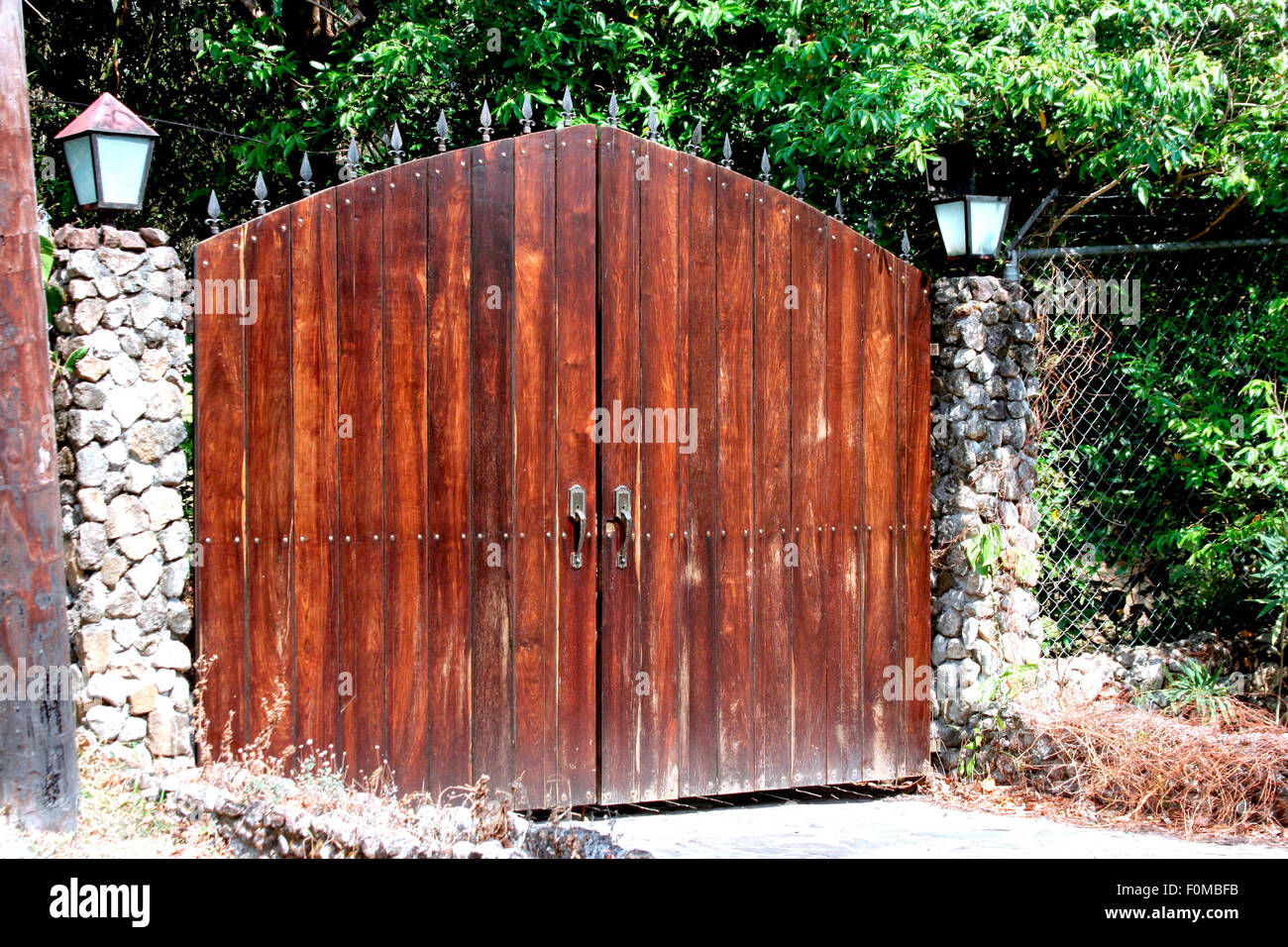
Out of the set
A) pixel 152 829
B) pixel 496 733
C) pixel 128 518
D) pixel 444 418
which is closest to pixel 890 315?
pixel 444 418

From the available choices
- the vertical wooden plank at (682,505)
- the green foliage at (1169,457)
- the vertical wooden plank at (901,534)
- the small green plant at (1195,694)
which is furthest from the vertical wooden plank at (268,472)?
the small green plant at (1195,694)

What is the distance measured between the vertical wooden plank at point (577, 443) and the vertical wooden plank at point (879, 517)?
1294 millimetres

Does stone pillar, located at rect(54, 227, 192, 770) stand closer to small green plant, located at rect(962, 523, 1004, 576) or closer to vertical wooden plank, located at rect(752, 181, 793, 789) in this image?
vertical wooden plank, located at rect(752, 181, 793, 789)

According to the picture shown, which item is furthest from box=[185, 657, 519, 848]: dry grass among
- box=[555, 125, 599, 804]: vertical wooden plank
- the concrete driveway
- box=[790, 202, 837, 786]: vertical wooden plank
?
box=[790, 202, 837, 786]: vertical wooden plank

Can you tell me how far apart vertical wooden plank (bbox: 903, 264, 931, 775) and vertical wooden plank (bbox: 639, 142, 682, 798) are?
1.16 meters

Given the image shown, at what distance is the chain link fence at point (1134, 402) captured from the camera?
6039mm

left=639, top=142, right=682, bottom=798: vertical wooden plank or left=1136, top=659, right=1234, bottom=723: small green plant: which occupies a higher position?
left=639, top=142, right=682, bottom=798: vertical wooden plank

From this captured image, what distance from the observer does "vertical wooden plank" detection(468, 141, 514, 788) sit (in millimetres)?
4746

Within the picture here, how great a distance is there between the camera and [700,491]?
5.08 m

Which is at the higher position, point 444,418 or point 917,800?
point 444,418

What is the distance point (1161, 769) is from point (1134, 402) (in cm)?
208

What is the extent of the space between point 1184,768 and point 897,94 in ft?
11.0

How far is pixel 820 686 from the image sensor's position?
527 centimetres

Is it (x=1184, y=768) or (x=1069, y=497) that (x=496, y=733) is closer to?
(x=1184, y=768)
